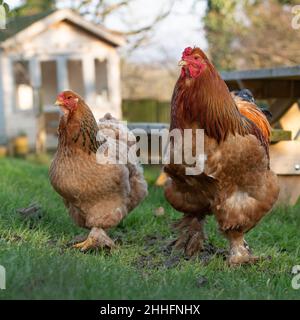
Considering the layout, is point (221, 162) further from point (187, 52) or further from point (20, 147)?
point (20, 147)

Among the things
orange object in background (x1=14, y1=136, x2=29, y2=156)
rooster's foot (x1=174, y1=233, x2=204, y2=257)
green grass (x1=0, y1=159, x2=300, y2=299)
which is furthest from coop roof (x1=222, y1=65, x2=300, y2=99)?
orange object in background (x1=14, y1=136, x2=29, y2=156)

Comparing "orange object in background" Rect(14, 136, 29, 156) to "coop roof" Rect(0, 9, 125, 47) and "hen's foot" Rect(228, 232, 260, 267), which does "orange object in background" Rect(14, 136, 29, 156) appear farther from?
"hen's foot" Rect(228, 232, 260, 267)

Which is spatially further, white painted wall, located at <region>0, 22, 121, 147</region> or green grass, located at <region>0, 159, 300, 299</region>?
white painted wall, located at <region>0, 22, 121, 147</region>

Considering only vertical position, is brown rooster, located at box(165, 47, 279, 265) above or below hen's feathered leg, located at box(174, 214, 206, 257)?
above

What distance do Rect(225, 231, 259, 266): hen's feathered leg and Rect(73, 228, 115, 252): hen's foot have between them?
107cm

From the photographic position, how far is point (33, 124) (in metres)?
16.7

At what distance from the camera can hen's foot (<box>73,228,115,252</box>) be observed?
178 inches

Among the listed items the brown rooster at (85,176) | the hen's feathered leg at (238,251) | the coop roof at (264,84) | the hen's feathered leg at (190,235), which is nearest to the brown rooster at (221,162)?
the hen's feathered leg at (238,251)

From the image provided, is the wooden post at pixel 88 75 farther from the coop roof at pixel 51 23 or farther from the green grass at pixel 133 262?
the green grass at pixel 133 262

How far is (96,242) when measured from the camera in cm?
456

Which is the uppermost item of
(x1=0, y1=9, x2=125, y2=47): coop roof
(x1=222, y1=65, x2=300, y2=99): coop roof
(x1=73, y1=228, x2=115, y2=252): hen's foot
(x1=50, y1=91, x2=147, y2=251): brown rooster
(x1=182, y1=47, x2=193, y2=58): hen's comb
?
(x1=0, y1=9, x2=125, y2=47): coop roof

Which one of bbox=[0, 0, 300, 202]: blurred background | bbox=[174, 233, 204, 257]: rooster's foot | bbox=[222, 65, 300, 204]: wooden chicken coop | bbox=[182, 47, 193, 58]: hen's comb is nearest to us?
bbox=[182, 47, 193, 58]: hen's comb

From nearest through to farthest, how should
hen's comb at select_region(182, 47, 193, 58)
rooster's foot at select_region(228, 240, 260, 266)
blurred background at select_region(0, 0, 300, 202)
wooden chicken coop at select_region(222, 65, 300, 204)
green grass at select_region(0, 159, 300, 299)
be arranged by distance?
green grass at select_region(0, 159, 300, 299) → hen's comb at select_region(182, 47, 193, 58) → rooster's foot at select_region(228, 240, 260, 266) → wooden chicken coop at select_region(222, 65, 300, 204) → blurred background at select_region(0, 0, 300, 202)
